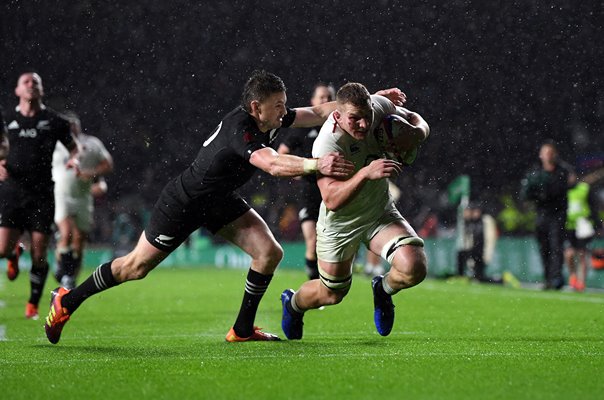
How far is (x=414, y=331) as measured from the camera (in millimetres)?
8539

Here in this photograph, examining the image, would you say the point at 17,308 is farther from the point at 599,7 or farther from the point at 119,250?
the point at 599,7

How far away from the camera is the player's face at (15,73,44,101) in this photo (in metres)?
10.3

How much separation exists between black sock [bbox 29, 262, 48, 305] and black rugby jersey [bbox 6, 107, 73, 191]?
0.88 metres

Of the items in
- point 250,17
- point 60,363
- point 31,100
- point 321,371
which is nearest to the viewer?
point 321,371

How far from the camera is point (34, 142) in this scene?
10586 millimetres

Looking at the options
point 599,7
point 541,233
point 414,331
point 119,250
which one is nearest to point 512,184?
point 599,7

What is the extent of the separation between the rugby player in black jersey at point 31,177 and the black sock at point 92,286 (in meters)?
3.05

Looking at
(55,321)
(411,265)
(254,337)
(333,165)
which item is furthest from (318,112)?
(55,321)

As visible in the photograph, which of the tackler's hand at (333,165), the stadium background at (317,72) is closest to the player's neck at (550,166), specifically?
the stadium background at (317,72)

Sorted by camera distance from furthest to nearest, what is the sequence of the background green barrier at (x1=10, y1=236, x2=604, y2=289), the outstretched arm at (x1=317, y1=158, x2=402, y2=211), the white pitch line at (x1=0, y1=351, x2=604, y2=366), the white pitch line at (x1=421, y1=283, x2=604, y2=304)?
the background green barrier at (x1=10, y1=236, x2=604, y2=289)
the white pitch line at (x1=421, y1=283, x2=604, y2=304)
the white pitch line at (x1=0, y1=351, x2=604, y2=366)
the outstretched arm at (x1=317, y1=158, x2=402, y2=211)

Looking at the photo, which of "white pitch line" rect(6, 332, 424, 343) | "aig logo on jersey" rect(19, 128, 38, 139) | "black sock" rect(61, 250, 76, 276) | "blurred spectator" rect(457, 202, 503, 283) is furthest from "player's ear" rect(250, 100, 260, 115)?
"blurred spectator" rect(457, 202, 503, 283)

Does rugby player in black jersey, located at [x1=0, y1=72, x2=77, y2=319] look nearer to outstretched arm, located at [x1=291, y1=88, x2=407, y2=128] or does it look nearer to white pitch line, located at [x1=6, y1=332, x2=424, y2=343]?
white pitch line, located at [x1=6, y1=332, x2=424, y2=343]

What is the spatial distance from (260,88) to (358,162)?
0.87 meters

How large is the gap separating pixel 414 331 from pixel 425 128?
2200 mm
